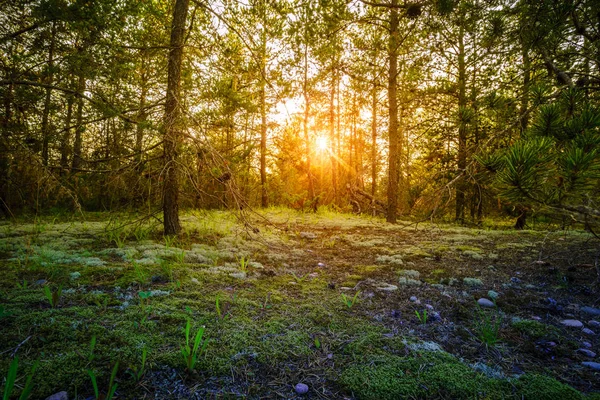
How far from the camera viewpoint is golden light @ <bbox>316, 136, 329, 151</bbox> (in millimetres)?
16766

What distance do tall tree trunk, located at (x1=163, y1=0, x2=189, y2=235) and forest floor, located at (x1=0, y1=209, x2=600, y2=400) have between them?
82 centimetres

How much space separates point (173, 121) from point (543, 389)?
3.97 metres

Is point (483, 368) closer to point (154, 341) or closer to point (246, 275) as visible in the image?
point (154, 341)

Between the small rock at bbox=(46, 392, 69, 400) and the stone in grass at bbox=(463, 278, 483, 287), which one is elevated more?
the small rock at bbox=(46, 392, 69, 400)

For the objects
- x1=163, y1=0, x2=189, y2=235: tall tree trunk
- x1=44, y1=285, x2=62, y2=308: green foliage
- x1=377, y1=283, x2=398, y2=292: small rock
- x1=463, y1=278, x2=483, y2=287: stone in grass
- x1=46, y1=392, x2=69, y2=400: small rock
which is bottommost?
x1=377, y1=283, x2=398, y2=292: small rock

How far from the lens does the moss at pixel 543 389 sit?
134 centimetres

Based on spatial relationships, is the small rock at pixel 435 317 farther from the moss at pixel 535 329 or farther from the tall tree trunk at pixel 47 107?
the tall tree trunk at pixel 47 107

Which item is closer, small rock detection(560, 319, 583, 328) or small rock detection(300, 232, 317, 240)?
small rock detection(560, 319, 583, 328)

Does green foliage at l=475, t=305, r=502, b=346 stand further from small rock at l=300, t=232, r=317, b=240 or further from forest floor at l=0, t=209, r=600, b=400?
small rock at l=300, t=232, r=317, b=240

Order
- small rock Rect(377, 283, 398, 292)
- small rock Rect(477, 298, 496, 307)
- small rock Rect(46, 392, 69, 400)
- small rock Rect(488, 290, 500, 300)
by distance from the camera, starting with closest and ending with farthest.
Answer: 1. small rock Rect(46, 392, 69, 400)
2. small rock Rect(477, 298, 496, 307)
3. small rock Rect(488, 290, 500, 300)
4. small rock Rect(377, 283, 398, 292)

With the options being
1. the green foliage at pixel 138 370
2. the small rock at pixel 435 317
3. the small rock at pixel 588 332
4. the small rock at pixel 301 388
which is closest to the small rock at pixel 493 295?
the small rock at pixel 588 332

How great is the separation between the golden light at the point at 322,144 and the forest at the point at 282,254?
36.8ft

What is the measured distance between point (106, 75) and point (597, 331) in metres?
6.18

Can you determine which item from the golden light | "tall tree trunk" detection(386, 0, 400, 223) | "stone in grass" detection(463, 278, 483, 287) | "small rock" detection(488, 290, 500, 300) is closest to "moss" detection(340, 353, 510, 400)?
"small rock" detection(488, 290, 500, 300)
